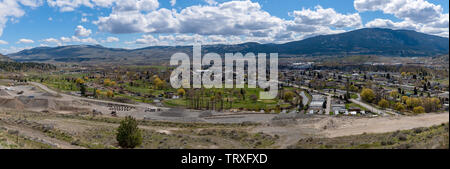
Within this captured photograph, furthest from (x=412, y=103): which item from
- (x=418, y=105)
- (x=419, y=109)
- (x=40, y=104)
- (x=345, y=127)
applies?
(x=40, y=104)

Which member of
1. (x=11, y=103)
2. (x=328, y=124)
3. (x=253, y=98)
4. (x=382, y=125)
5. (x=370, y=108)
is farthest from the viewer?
(x=253, y=98)

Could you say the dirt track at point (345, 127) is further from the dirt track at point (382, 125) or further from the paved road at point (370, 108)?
the paved road at point (370, 108)

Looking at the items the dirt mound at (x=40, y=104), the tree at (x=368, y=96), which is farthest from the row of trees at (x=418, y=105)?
the dirt mound at (x=40, y=104)

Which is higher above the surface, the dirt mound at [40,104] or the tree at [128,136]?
the tree at [128,136]

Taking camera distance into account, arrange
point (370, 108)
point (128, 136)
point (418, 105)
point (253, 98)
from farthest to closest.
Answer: point (253, 98), point (370, 108), point (418, 105), point (128, 136)

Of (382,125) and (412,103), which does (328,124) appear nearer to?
(382,125)

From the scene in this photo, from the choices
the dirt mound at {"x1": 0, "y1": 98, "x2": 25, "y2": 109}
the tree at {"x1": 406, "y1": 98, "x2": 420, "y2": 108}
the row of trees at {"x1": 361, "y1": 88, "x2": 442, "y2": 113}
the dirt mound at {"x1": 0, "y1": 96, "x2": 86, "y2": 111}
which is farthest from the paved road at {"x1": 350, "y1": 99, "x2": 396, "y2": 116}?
the dirt mound at {"x1": 0, "y1": 98, "x2": 25, "y2": 109}

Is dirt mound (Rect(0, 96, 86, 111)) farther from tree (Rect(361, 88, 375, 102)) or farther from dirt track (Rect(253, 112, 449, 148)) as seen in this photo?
tree (Rect(361, 88, 375, 102))
